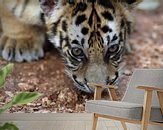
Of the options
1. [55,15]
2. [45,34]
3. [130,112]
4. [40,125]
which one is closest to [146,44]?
[45,34]

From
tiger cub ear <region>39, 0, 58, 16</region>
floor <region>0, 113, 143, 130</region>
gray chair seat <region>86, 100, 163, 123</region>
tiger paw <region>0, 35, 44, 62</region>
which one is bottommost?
floor <region>0, 113, 143, 130</region>

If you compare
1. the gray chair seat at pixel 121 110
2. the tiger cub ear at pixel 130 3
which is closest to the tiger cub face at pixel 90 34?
the tiger cub ear at pixel 130 3

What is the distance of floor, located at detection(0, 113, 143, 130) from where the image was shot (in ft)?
7.46

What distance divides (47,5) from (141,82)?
60cm

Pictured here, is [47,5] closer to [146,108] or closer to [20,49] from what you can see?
[20,49]

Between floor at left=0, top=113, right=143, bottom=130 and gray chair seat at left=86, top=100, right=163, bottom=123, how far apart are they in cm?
34

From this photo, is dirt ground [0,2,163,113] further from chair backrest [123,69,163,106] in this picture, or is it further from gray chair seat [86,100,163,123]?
gray chair seat [86,100,163,123]

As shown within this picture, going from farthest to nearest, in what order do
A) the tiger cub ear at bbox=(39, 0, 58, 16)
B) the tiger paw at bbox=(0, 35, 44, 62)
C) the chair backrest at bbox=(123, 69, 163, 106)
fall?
the tiger paw at bbox=(0, 35, 44, 62), the tiger cub ear at bbox=(39, 0, 58, 16), the chair backrest at bbox=(123, 69, 163, 106)

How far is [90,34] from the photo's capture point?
233 centimetres

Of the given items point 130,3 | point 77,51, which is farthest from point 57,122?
point 130,3

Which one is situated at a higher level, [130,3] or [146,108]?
[130,3]

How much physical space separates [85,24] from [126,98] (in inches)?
16.3

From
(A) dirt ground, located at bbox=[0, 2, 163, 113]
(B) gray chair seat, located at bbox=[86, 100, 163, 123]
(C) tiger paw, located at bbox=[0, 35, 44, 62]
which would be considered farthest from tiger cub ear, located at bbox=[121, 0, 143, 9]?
(B) gray chair seat, located at bbox=[86, 100, 163, 123]

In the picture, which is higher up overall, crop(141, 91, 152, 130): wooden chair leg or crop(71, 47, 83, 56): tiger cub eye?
crop(71, 47, 83, 56): tiger cub eye
